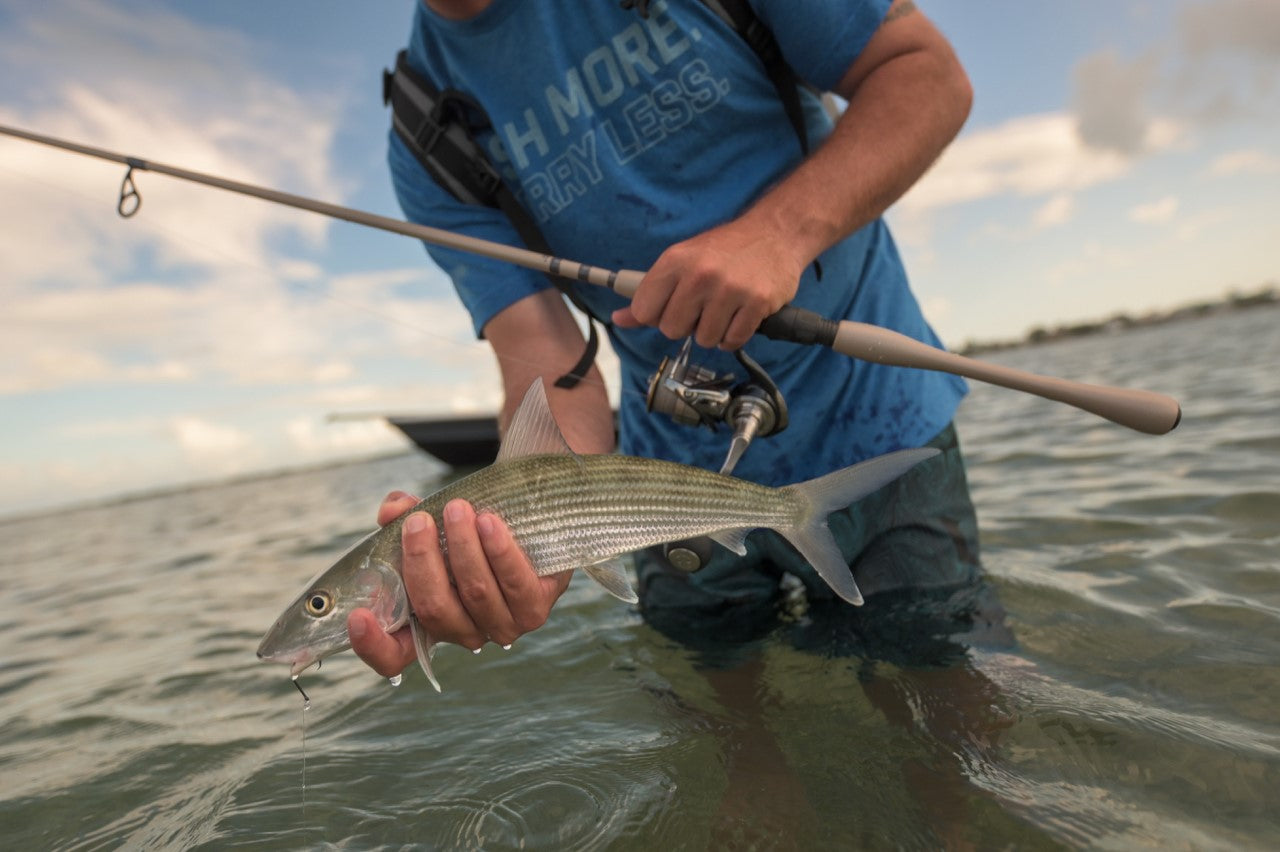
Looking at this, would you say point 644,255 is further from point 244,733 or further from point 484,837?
point 244,733

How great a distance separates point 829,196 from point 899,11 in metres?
0.87

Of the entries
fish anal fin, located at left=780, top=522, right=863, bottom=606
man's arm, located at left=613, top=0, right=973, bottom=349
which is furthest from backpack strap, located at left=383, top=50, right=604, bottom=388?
fish anal fin, located at left=780, top=522, right=863, bottom=606

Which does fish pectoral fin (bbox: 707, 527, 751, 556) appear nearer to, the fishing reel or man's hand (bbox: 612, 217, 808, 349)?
the fishing reel

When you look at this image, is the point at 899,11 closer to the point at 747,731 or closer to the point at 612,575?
the point at 612,575

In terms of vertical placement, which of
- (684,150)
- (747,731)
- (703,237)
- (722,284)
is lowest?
(747,731)

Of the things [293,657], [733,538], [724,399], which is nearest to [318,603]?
[293,657]

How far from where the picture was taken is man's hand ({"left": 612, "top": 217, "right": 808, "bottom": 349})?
7.52ft

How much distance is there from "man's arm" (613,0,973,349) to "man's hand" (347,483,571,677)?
89 cm

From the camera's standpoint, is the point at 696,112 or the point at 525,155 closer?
the point at 696,112

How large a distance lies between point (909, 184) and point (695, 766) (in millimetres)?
2374

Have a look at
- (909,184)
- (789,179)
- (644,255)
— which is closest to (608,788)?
(644,255)

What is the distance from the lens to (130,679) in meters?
5.12

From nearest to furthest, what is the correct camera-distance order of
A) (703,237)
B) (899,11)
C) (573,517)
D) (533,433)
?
(703,237)
(573,517)
(533,433)
(899,11)

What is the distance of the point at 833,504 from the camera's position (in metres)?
2.66
